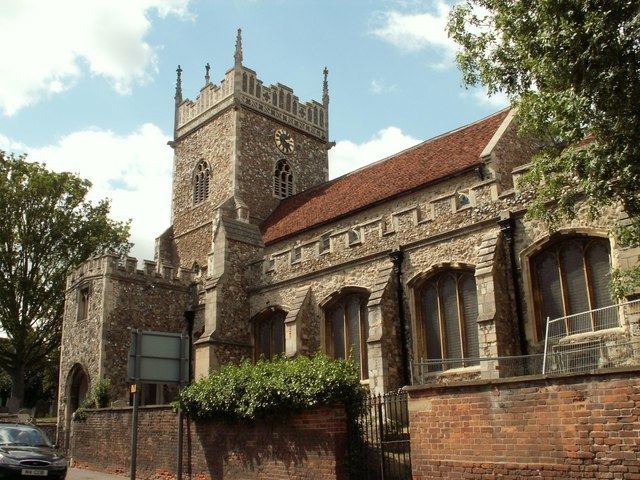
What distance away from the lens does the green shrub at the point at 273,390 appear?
11.6m

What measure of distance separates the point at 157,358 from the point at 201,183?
20601 mm

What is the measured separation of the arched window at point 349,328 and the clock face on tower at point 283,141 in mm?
14440

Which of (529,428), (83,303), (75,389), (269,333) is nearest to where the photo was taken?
(529,428)

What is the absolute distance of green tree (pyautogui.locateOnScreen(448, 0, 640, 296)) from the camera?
30.7 ft

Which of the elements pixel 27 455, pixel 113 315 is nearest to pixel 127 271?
pixel 113 315

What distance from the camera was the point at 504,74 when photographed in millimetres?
11305

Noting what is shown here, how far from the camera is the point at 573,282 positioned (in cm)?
1386

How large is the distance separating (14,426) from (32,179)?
18698 mm

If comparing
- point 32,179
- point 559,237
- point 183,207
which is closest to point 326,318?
point 559,237

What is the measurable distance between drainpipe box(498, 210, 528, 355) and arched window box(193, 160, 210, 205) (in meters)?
18.3

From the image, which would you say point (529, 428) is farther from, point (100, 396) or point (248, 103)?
point (248, 103)

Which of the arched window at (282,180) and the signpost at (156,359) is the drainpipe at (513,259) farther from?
the arched window at (282,180)

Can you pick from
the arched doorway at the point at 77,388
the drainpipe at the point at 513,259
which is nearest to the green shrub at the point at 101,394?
the arched doorway at the point at 77,388

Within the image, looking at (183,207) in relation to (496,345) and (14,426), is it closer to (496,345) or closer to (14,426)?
(14,426)
